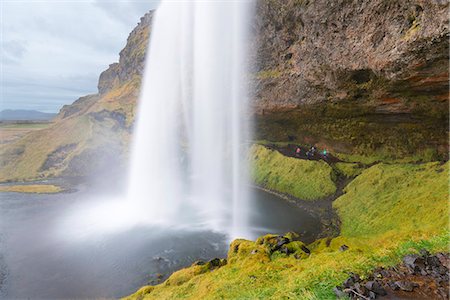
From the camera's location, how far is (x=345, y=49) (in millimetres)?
28266

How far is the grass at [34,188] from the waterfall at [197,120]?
50.5 ft

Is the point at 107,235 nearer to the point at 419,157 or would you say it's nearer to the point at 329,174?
the point at 329,174

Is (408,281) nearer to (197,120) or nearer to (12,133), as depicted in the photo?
(197,120)

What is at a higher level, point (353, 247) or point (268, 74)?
point (268, 74)

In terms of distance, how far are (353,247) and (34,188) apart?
4927 centimetres

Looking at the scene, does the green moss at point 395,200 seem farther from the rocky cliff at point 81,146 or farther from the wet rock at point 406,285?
the rocky cliff at point 81,146

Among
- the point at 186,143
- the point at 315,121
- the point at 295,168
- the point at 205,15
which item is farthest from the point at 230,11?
the point at 186,143

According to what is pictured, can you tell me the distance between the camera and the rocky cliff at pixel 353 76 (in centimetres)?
2223

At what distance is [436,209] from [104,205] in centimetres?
3312

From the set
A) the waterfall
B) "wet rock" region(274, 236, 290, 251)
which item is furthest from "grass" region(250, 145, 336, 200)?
"wet rock" region(274, 236, 290, 251)

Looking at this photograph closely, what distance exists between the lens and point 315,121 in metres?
40.0

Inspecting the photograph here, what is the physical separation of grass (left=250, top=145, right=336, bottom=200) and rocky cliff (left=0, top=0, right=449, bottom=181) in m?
5.60

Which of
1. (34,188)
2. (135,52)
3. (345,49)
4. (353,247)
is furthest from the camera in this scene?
(135,52)

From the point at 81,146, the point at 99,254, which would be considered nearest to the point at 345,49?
the point at 99,254
